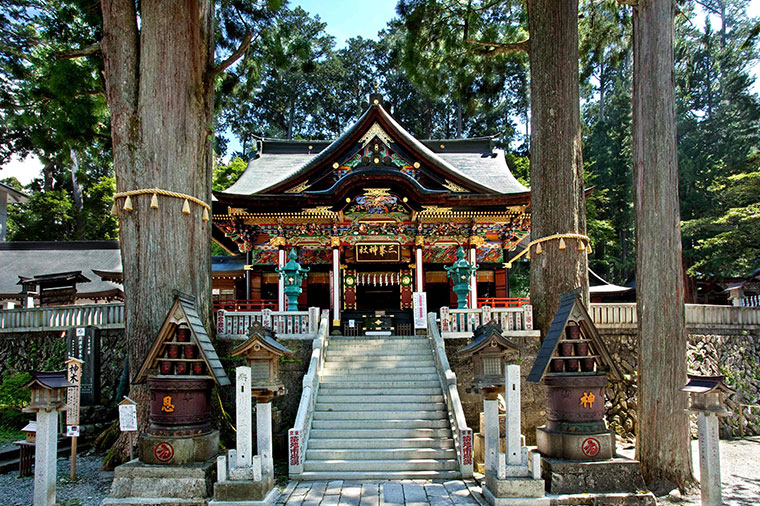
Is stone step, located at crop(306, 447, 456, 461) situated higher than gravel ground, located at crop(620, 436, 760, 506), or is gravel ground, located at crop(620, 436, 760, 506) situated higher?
stone step, located at crop(306, 447, 456, 461)

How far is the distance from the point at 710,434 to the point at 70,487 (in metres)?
8.78

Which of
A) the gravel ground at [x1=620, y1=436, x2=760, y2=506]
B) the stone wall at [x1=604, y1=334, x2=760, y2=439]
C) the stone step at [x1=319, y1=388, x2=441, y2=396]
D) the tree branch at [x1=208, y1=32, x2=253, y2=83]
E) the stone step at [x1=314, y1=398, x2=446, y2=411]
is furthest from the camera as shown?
the stone wall at [x1=604, y1=334, x2=760, y2=439]

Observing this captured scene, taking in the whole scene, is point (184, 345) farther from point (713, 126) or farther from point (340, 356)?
point (713, 126)

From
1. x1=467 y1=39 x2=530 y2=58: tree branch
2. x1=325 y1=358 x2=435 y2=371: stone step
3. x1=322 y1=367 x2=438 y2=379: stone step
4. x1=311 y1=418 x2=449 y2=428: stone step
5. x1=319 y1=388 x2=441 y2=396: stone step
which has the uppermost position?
x1=467 y1=39 x2=530 y2=58: tree branch

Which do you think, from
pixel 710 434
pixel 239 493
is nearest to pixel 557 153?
pixel 710 434

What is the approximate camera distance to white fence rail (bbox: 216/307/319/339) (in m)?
11.2

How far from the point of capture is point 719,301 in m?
23.9

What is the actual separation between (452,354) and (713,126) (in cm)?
2882

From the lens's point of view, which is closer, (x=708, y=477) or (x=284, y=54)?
(x=708, y=477)

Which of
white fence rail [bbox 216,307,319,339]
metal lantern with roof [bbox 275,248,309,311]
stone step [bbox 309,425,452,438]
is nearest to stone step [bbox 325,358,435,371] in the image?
white fence rail [bbox 216,307,319,339]

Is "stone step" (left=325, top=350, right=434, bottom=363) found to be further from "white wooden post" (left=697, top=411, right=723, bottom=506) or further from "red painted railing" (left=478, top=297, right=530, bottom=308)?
"white wooden post" (left=697, top=411, right=723, bottom=506)

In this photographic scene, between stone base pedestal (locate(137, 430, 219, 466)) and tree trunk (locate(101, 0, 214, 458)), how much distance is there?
1667mm

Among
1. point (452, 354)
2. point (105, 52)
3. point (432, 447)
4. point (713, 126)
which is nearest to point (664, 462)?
point (432, 447)

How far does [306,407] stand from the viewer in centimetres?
880
